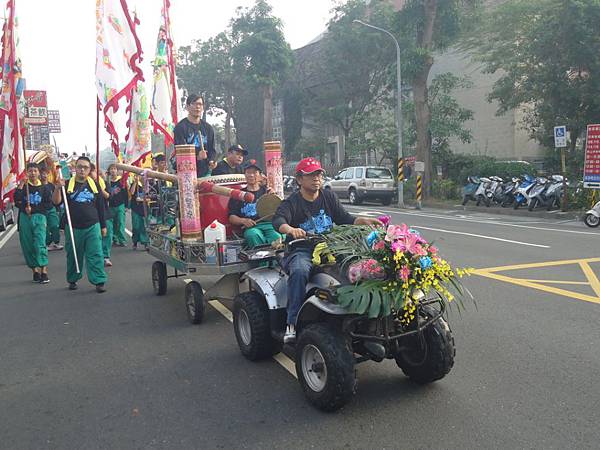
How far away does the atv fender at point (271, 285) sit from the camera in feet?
15.7

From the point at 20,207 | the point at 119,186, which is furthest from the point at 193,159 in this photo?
the point at 119,186

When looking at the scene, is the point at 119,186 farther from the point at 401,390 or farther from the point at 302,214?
the point at 401,390

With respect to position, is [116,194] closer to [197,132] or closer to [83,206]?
[83,206]

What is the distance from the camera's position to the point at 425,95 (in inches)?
1014

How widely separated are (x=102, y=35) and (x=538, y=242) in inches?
364

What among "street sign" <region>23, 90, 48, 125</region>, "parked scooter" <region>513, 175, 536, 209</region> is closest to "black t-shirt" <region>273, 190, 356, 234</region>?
"parked scooter" <region>513, 175, 536, 209</region>

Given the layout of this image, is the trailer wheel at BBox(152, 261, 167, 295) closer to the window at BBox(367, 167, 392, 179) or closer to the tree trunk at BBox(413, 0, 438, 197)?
the window at BBox(367, 167, 392, 179)

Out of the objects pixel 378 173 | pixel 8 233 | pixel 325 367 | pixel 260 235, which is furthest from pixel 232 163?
pixel 378 173

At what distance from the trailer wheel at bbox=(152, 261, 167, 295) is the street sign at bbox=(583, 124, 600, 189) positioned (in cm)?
1416

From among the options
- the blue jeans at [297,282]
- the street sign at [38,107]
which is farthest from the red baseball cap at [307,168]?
the street sign at [38,107]

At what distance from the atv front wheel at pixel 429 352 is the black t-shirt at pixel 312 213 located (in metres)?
1.18

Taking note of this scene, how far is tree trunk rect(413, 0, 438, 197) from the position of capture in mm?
24797

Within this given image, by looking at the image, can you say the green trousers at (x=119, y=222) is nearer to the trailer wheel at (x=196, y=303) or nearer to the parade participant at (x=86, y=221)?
the parade participant at (x=86, y=221)

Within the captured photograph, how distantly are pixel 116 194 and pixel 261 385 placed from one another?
8.85 metres
